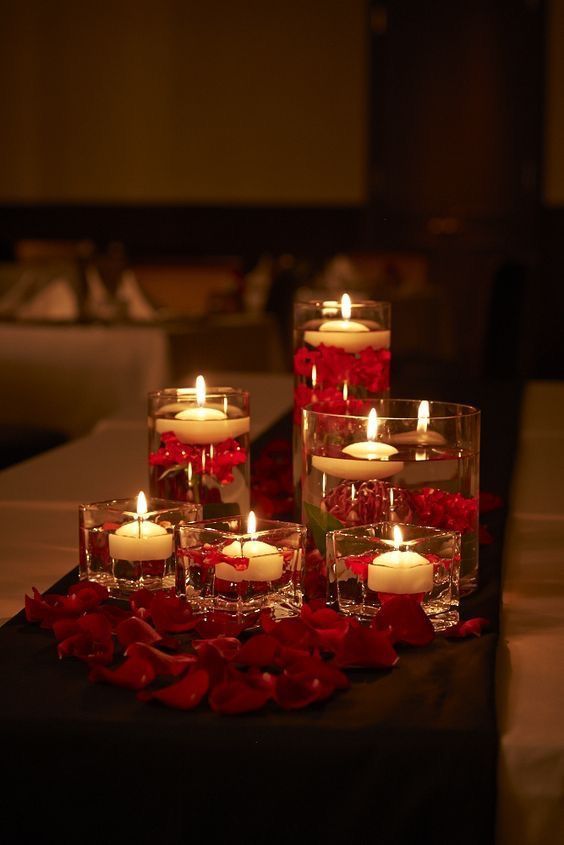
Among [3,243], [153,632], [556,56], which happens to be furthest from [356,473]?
[556,56]

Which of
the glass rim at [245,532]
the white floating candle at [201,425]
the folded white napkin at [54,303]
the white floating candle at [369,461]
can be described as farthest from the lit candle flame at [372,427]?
the folded white napkin at [54,303]

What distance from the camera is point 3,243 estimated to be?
644cm

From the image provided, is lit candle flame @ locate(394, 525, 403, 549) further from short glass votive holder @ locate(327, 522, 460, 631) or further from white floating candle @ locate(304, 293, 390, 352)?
white floating candle @ locate(304, 293, 390, 352)

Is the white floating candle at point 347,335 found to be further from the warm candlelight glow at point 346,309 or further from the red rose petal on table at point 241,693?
the red rose petal on table at point 241,693

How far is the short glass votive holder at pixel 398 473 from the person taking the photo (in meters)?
0.96

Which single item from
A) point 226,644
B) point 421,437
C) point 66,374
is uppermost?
point 421,437

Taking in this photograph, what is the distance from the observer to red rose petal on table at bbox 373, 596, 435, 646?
0.85 meters

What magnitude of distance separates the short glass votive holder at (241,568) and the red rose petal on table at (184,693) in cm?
12

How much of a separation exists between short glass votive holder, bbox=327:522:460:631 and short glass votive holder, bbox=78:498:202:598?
0.46 ft

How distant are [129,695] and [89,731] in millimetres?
49

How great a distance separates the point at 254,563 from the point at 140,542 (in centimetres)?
13

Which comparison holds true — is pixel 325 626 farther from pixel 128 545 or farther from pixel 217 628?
pixel 128 545

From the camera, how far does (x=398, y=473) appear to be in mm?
970

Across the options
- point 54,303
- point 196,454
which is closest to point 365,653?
point 196,454
